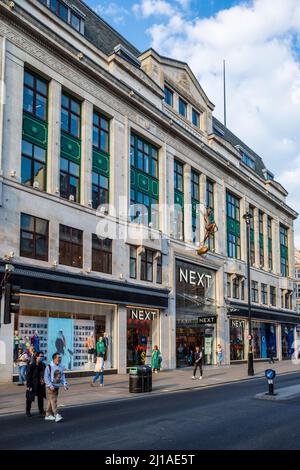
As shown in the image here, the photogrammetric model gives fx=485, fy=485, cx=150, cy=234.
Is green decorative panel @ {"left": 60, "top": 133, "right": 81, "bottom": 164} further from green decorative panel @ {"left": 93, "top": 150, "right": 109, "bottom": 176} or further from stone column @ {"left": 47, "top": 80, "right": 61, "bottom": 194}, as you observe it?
green decorative panel @ {"left": 93, "top": 150, "right": 109, "bottom": 176}

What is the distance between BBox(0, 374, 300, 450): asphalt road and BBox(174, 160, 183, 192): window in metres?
20.8

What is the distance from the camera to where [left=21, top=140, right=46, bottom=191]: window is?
901 inches

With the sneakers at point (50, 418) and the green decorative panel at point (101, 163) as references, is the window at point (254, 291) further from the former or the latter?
the sneakers at point (50, 418)

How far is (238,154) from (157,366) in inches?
969

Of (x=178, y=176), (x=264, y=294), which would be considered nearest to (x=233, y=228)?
(x=264, y=294)

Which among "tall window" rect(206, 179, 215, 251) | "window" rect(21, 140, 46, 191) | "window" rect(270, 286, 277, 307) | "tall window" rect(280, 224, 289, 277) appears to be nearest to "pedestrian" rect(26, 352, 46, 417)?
"window" rect(21, 140, 46, 191)

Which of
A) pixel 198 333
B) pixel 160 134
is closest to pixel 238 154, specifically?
pixel 160 134

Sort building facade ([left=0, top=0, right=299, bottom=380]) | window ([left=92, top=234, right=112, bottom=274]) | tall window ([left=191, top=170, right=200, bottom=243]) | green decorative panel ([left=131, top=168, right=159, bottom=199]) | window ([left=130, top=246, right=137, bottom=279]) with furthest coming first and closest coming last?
tall window ([left=191, top=170, right=200, bottom=243])
green decorative panel ([left=131, top=168, right=159, bottom=199])
window ([left=130, top=246, right=137, bottom=279])
window ([left=92, top=234, right=112, bottom=274])
building facade ([left=0, top=0, right=299, bottom=380])

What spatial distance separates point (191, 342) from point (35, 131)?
18187 millimetres

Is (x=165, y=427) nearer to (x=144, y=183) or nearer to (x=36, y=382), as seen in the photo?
(x=36, y=382)

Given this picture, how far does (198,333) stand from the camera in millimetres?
34844

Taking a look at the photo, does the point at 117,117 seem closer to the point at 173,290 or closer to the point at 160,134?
the point at 160,134

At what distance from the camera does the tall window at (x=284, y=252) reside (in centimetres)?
5341

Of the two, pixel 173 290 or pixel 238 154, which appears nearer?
pixel 173 290
